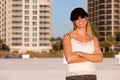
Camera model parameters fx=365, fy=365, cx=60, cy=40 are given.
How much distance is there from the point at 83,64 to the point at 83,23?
1.42ft

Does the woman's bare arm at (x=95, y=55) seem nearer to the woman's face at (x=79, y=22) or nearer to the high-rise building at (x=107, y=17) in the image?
the woman's face at (x=79, y=22)

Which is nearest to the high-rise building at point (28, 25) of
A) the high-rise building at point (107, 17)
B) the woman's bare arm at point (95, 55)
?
the high-rise building at point (107, 17)

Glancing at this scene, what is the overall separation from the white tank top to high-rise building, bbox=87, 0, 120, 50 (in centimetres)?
11520

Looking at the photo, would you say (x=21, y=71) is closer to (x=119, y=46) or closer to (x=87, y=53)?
(x=87, y=53)

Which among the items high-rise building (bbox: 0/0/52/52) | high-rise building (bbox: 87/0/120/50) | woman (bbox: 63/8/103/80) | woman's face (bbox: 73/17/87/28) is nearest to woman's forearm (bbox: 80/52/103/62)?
woman (bbox: 63/8/103/80)

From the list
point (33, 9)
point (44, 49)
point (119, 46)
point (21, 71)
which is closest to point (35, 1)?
point (33, 9)

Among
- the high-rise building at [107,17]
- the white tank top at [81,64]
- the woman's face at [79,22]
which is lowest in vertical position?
the white tank top at [81,64]

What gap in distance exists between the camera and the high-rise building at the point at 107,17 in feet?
398

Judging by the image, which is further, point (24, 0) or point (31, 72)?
point (24, 0)

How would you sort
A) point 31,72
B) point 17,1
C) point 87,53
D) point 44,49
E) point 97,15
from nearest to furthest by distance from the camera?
1. point 87,53
2. point 31,72
3. point 44,49
4. point 17,1
5. point 97,15

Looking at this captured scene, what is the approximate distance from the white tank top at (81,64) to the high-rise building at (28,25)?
107921 millimetres

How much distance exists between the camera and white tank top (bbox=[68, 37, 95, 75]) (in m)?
3.74

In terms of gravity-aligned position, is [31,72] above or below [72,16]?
below

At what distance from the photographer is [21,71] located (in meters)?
10.2
